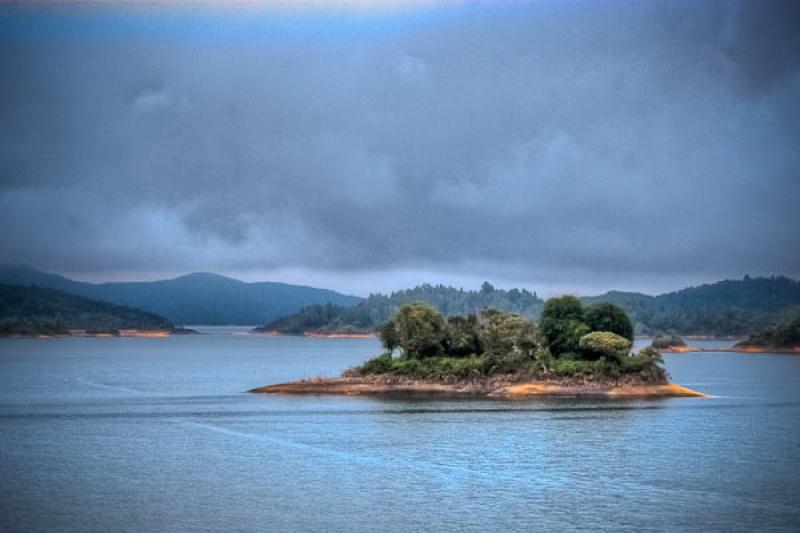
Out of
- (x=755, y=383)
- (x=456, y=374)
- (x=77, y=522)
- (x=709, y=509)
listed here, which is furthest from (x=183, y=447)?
(x=755, y=383)

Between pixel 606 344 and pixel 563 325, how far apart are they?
8.33 meters

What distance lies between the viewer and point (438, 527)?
42.7 m

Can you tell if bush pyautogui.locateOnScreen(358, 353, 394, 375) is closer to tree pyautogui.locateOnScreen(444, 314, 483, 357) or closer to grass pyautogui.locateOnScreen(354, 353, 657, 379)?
grass pyautogui.locateOnScreen(354, 353, 657, 379)

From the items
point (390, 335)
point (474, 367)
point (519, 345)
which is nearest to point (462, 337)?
point (474, 367)

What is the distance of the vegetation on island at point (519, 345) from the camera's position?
109 m

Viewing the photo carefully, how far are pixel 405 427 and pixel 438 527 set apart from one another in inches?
1516

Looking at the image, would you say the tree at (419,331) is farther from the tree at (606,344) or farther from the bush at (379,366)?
the tree at (606,344)

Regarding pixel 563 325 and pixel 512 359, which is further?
pixel 563 325

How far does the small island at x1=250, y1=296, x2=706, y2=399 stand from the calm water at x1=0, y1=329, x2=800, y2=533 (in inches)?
286

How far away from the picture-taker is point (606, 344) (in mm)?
106625

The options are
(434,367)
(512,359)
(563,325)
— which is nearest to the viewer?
(512,359)

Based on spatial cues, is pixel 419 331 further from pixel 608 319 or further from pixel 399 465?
pixel 399 465

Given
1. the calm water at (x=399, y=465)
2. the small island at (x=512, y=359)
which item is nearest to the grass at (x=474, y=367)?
the small island at (x=512, y=359)

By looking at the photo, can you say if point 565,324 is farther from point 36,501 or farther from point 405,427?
point 36,501
